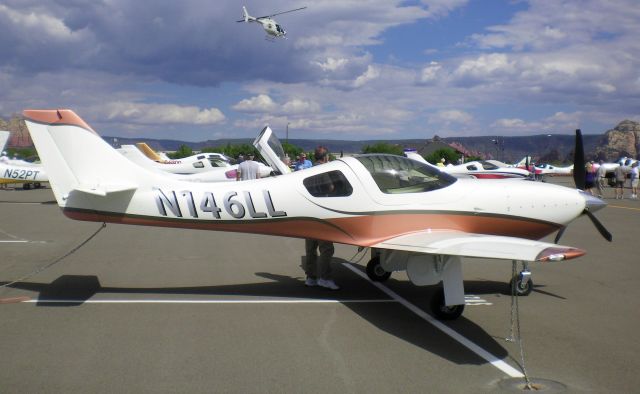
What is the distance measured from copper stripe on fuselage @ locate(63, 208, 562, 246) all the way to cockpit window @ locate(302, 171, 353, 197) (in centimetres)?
34

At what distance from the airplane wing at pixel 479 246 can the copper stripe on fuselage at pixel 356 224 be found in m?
0.18

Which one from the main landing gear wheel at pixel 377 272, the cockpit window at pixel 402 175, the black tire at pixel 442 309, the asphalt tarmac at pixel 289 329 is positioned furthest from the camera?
the main landing gear wheel at pixel 377 272

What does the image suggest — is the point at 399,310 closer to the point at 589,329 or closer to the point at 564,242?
the point at 589,329

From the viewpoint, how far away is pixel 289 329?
6281mm

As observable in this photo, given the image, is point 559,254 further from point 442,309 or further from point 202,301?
point 202,301

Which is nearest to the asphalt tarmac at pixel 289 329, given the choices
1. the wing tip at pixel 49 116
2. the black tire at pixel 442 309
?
the black tire at pixel 442 309

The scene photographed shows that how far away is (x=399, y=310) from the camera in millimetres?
7238

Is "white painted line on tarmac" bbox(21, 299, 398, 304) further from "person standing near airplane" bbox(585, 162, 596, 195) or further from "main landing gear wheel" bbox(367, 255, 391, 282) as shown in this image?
"person standing near airplane" bbox(585, 162, 596, 195)

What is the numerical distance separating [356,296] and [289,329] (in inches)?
73.8

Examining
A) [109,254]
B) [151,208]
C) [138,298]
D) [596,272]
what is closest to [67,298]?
[138,298]

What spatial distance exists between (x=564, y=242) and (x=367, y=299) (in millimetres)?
7352

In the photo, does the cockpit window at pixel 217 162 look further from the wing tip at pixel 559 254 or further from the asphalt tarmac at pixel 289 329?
the wing tip at pixel 559 254

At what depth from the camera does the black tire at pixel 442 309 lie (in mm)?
6707

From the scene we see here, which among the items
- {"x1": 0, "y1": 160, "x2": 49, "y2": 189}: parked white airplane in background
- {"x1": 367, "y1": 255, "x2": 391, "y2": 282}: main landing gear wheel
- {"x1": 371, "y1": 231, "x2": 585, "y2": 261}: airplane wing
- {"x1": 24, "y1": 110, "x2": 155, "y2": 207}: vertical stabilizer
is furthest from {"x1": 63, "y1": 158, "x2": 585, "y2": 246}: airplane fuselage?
{"x1": 0, "y1": 160, "x2": 49, "y2": 189}: parked white airplane in background
